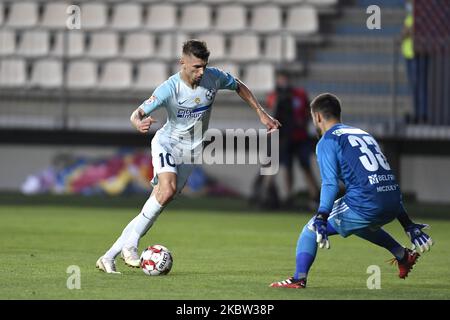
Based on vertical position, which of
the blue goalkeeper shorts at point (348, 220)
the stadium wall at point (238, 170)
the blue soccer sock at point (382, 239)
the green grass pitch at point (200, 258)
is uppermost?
the blue goalkeeper shorts at point (348, 220)

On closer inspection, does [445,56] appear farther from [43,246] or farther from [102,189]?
[43,246]

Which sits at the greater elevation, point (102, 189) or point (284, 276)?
point (284, 276)

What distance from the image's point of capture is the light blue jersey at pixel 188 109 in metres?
10.3

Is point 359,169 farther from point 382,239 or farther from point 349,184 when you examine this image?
point 382,239

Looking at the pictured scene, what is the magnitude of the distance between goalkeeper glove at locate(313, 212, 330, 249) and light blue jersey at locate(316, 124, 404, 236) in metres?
0.40

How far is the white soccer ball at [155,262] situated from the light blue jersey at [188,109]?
1.02 meters

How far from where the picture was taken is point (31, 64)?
910 inches

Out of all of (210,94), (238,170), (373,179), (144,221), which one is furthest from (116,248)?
(238,170)

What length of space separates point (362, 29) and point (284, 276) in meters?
13.0

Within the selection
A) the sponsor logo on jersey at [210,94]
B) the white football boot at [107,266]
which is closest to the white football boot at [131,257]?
the white football boot at [107,266]

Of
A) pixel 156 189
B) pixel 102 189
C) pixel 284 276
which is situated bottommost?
pixel 102 189

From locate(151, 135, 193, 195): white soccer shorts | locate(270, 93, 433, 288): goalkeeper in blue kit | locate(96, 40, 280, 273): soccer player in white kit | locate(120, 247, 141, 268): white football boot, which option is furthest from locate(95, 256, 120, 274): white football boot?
locate(270, 93, 433, 288): goalkeeper in blue kit

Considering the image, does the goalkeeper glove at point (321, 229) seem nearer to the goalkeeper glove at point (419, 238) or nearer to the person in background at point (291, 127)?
the goalkeeper glove at point (419, 238)

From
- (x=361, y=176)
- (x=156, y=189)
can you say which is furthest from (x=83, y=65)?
(x=361, y=176)
